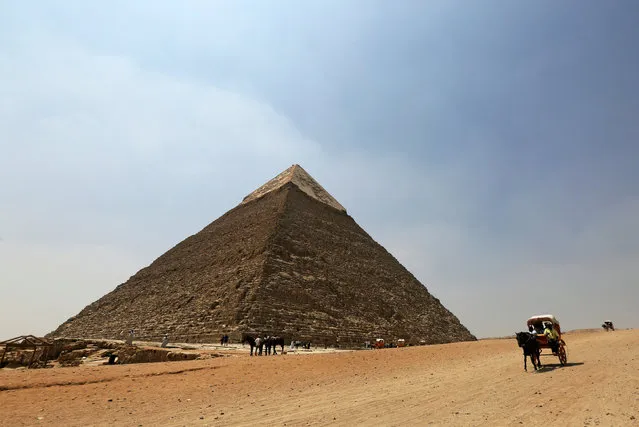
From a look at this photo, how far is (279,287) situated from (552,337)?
1949cm

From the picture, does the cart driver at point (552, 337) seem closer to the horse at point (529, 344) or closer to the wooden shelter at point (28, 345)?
the horse at point (529, 344)

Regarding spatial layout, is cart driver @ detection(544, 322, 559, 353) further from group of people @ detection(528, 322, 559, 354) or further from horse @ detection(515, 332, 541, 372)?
horse @ detection(515, 332, 541, 372)

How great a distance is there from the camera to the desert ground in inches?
189

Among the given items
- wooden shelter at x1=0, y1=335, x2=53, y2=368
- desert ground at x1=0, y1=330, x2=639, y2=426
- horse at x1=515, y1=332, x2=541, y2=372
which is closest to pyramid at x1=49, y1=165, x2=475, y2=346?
wooden shelter at x1=0, y1=335, x2=53, y2=368

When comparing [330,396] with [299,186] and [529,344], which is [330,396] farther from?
[299,186]

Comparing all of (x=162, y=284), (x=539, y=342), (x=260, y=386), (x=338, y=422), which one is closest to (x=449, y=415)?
(x=338, y=422)

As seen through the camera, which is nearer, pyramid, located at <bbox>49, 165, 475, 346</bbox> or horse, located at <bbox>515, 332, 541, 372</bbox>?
horse, located at <bbox>515, 332, 541, 372</bbox>

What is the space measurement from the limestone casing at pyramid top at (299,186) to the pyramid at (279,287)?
0.75ft

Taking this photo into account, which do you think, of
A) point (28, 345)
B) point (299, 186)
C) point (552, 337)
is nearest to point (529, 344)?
point (552, 337)

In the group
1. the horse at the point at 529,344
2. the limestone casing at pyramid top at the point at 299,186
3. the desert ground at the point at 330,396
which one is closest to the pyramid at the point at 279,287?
the limestone casing at pyramid top at the point at 299,186

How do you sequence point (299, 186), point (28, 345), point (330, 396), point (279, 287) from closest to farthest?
point (330, 396)
point (28, 345)
point (279, 287)
point (299, 186)

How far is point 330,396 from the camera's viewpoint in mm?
6625

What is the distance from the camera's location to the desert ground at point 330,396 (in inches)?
189

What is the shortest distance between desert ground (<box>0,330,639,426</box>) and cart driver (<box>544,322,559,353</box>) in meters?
0.48
